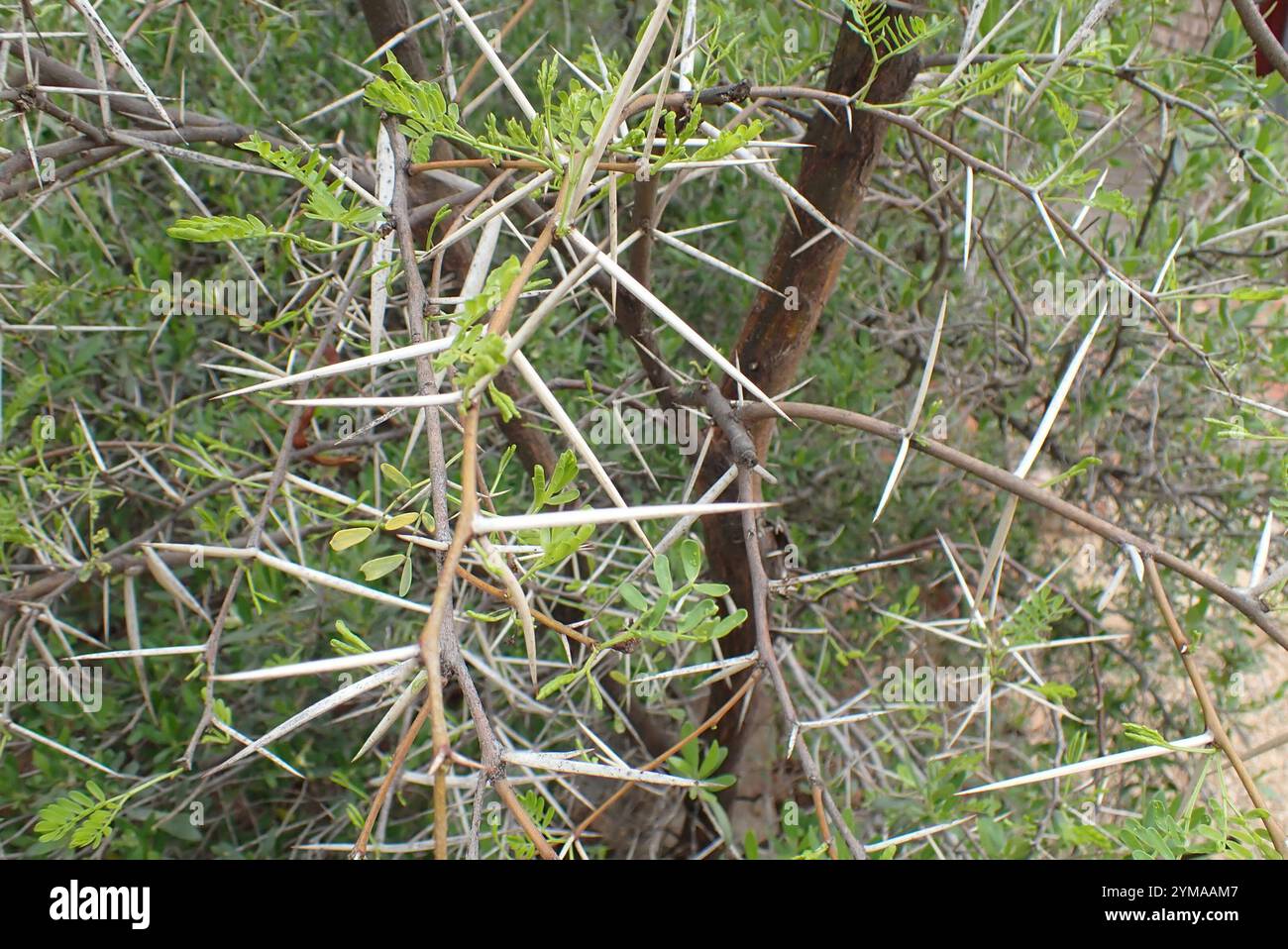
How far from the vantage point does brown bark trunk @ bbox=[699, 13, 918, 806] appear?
38.1 inches

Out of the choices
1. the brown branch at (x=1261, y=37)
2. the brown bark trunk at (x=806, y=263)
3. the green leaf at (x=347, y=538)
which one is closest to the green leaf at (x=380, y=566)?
the green leaf at (x=347, y=538)

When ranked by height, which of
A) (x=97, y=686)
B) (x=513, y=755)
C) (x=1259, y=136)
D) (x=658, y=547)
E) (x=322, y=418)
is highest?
(x=1259, y=136)

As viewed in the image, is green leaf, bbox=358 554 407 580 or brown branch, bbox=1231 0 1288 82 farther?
brown branch, bbox=1231 0 1288 82

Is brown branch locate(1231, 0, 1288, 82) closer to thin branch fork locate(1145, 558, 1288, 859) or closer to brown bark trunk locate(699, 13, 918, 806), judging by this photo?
brown bark trunk locate(699, 13, 918, 806)

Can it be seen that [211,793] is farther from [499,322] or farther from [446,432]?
[499,322]

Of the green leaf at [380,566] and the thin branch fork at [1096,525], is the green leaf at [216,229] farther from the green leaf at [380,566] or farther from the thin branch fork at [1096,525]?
the thin branch fork at [1096,525]

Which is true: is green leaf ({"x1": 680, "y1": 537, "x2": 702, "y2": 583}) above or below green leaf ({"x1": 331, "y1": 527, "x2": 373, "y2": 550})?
below

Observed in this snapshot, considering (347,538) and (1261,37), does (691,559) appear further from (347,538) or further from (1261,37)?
(1261,37)

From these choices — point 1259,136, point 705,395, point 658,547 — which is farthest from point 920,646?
point 1259,136

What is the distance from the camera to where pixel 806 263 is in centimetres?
110

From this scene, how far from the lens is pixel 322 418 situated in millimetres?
1470

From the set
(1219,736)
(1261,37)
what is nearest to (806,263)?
(1261,37)

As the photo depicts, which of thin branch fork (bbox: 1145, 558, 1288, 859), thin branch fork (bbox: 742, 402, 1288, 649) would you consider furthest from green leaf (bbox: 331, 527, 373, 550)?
thin branch fork (bbox: 1145, 558, 1288, 859)
